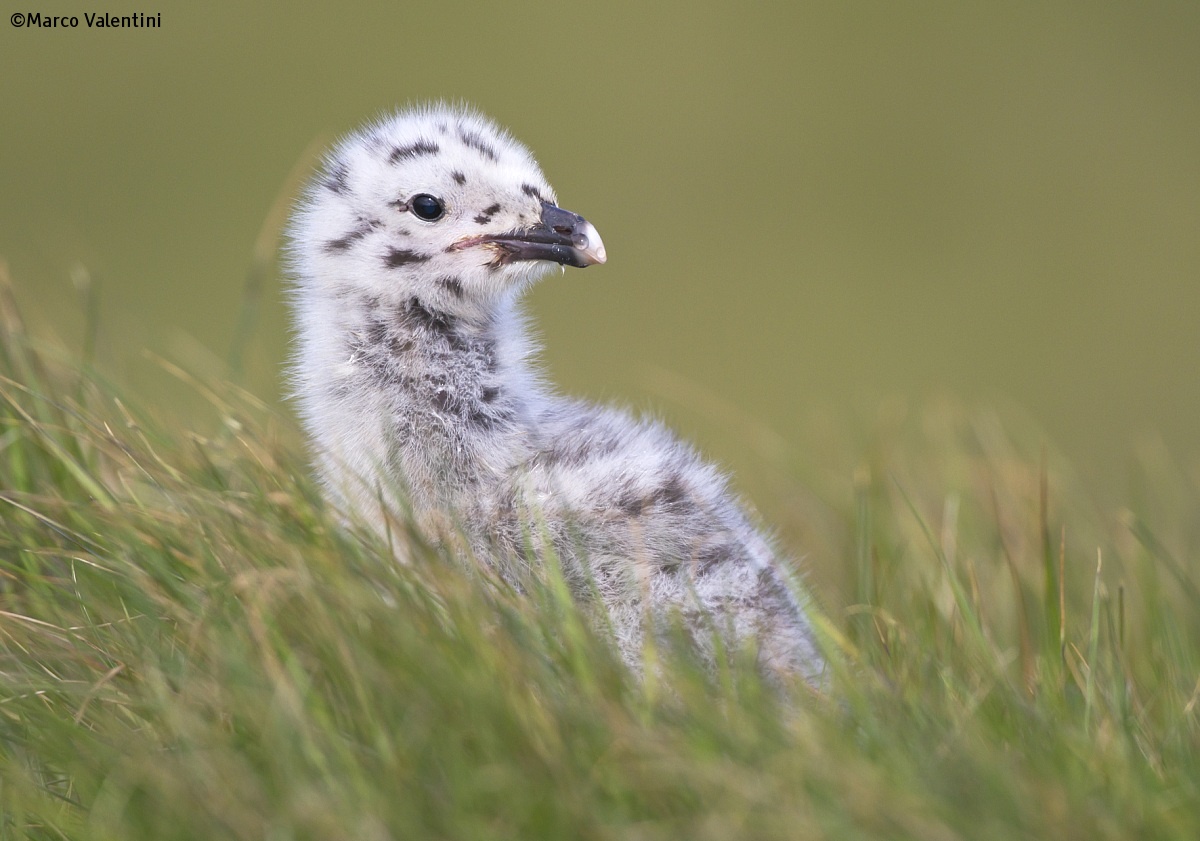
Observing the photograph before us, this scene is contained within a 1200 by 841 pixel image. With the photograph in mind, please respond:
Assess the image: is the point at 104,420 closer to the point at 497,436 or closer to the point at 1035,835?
the point at 497,436

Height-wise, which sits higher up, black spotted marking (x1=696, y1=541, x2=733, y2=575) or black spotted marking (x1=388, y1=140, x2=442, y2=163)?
black spotted marking (x1=388, y1=140, x2=442, y2=163)

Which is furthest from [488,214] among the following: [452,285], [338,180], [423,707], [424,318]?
[423,707]

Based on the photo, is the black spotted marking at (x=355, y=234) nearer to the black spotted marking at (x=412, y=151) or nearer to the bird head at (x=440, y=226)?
the bird head at (x=440, y=226)

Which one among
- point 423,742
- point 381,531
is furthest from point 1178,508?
point 423,742

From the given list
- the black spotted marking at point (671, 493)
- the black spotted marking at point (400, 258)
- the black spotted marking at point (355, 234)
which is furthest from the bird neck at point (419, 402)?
the black spotted marking at point (671, 493)

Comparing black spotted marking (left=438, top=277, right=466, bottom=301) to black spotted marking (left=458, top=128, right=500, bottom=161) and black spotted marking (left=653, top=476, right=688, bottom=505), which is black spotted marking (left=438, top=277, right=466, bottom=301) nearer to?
black spotted marking (left=458, top=128, right=500, bottom=161)

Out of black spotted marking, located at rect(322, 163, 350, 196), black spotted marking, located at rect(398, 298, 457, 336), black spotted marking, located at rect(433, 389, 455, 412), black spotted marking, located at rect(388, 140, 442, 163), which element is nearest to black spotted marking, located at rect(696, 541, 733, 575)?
black spotted marking, located at rect(433, 389, 455, 412)

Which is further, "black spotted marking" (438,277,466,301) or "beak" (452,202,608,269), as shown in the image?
"beak" (452,202,608,269)
